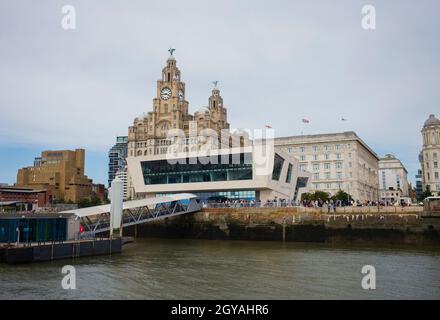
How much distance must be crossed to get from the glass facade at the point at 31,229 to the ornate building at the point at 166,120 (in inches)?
4362

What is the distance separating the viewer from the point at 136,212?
187ft

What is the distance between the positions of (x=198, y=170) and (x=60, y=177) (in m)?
123

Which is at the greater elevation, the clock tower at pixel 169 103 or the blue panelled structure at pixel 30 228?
the clock tower at pixel 169 103

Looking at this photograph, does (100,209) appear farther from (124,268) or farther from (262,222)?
(262,222)

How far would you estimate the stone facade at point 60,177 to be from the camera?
16925cm

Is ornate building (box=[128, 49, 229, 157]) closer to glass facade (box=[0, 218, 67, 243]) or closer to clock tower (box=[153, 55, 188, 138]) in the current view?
clock tower (box=[153, 55, 188, 138])

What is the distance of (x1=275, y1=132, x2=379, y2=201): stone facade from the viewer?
111m

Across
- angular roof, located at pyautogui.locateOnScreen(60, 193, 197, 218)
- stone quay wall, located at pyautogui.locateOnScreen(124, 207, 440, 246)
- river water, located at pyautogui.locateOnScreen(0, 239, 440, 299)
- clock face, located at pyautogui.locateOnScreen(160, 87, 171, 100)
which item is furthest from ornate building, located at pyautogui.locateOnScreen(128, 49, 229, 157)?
river water, located at pyautogui.locateOnScreen(0, 239, 440, 299)

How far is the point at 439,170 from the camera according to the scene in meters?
139

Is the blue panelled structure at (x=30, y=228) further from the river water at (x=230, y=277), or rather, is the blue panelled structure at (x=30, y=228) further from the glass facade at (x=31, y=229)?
the river water at (x=230, y=277)

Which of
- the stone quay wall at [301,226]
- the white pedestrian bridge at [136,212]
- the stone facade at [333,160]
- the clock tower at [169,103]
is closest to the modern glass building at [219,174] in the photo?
the white pedestrian bridge at [136,212]

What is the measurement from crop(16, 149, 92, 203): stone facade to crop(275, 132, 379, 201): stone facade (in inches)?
3689
